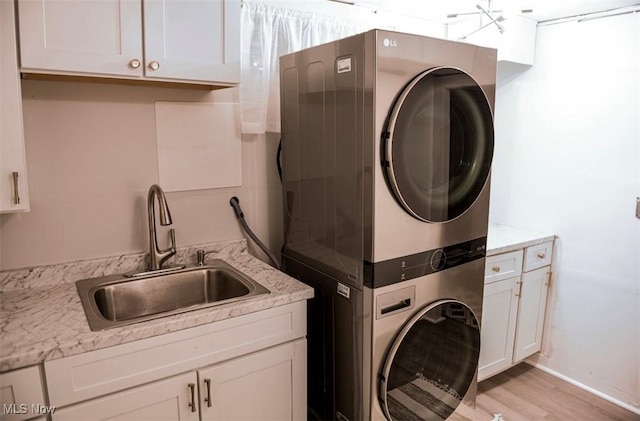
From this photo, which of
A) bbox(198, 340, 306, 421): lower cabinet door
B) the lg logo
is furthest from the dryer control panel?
the lg logo

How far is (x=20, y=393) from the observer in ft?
3.98

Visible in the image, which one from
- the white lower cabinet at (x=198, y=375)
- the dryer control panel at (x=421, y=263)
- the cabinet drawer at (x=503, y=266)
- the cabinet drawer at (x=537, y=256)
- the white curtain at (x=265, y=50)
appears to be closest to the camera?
the white lower cabinet at (x=198, y=375)

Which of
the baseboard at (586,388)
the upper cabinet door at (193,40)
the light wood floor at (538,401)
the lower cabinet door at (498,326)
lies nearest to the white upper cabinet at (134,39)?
the upper cabinet door at (193,40)

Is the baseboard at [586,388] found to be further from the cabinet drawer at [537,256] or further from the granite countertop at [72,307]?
the granite countertop at [72,307]

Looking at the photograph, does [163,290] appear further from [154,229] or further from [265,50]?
[265,50]

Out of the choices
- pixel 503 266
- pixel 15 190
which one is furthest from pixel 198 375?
pixel 503 266

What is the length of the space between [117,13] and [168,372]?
1140mm

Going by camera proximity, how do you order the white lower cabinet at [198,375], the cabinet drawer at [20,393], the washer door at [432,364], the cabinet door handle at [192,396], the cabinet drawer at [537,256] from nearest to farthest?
the cabinet drawer at [20,393] < the white lower cabinet at [198,375] < the cabinet door handle at [192,396] < the washer door at [432,364] < the cabinet drawer at [537,256]

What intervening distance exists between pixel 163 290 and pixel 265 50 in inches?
44.5

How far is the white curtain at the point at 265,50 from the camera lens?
2025mm

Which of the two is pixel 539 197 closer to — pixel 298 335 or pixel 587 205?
pixel 587 205

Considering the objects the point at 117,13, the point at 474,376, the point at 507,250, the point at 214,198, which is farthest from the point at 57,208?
the point at 507,250

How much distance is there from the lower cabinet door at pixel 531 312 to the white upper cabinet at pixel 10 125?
242 cm

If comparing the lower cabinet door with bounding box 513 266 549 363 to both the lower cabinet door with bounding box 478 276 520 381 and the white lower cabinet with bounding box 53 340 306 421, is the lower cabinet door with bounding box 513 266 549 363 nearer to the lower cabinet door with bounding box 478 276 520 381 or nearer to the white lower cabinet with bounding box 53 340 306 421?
the lower cabinet door with bounding box 478 276 520 381
